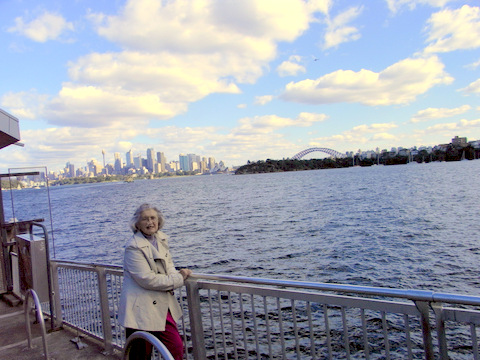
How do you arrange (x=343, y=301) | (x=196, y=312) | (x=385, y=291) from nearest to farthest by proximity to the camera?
(x=385, y=291), (x=343, y=301), (x=196, y=312)

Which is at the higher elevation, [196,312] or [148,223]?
[148,223]

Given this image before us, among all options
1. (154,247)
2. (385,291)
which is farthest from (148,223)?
(385,291)

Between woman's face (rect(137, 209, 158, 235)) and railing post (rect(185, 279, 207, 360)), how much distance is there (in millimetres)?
681

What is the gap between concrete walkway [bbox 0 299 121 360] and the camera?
4.93 metres

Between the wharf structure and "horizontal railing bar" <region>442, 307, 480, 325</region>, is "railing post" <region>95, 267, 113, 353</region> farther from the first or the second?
"horizontal railing bar" <region>442, 307, 480, 325</region>

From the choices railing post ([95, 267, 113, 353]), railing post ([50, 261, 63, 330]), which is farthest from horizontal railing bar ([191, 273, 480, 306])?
railing post ([50, 261, 63, 330])

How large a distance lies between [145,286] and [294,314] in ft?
4.21

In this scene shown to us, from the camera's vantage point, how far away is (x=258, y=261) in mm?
17875

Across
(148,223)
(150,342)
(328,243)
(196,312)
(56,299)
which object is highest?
(148,223)

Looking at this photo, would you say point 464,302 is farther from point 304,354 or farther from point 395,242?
point 395,242

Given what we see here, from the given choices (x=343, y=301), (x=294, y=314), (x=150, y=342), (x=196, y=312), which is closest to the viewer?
(x=343, y=301)

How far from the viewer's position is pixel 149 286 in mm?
3232

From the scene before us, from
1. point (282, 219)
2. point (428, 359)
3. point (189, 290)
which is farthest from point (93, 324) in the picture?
point (282, 219)

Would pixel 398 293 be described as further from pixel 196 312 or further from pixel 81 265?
pixel 81 265
